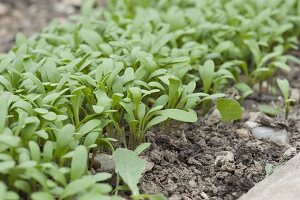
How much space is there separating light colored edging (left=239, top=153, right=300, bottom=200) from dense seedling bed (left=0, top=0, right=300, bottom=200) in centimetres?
44

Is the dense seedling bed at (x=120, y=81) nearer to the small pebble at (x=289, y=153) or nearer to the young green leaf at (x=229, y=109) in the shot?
the young green leaf at (x=229, y=109)

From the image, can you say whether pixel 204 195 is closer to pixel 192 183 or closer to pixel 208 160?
pixel 192 183

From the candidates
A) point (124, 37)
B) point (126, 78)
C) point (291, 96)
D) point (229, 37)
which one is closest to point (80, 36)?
point (124, 37)

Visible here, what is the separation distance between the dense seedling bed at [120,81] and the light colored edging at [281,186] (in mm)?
439

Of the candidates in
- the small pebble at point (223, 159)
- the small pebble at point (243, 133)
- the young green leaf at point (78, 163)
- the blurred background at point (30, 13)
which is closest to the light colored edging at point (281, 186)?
the small pebble at point (223, 159)

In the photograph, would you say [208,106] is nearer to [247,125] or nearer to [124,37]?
[247,125]

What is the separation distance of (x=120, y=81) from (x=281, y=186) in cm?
92

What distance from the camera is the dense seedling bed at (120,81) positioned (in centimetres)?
235

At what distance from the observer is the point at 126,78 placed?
9.47 feet

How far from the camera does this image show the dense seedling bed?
7.70 feet

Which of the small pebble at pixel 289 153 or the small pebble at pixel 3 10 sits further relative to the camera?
the small pebble at pixel 3 10

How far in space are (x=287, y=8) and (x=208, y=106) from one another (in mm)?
1314

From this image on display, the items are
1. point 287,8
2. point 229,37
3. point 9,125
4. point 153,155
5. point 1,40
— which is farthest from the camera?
point 1,40

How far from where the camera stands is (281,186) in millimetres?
2467
